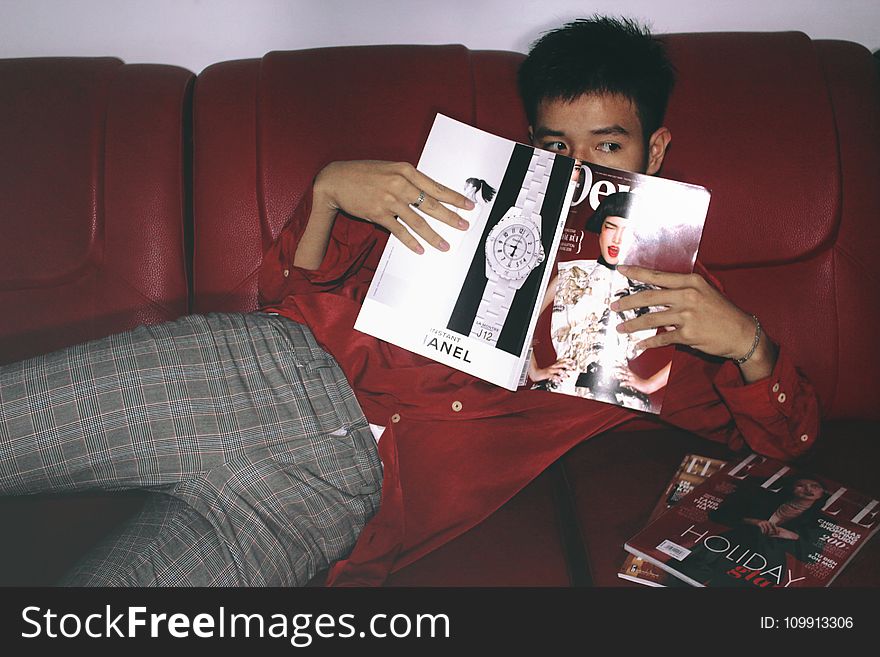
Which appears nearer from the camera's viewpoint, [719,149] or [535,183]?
[535,183]

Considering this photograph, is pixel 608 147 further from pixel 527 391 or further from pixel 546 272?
pixel 527 391

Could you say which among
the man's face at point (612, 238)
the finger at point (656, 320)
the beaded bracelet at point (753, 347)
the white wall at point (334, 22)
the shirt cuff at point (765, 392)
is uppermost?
the white wall at point (334, 22)

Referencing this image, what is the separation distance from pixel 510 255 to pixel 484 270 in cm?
4

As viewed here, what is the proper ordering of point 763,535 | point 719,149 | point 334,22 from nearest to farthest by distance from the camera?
point 763,535 → point 719,149 → point 334,22

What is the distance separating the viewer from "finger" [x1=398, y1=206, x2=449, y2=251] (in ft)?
3.34

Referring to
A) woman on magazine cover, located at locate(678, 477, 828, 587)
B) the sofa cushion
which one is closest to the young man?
woman on magazine cover, located at locate(678, 477, 828, 587)

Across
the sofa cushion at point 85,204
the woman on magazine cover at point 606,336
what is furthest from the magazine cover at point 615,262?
the sofa cushion at point 85,204

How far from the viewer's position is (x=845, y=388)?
121 centimetres

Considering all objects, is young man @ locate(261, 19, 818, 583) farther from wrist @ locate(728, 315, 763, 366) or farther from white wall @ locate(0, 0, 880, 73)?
white wall @ locate(0, 0, 880, 73)

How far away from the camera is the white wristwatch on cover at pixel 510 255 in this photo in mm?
995

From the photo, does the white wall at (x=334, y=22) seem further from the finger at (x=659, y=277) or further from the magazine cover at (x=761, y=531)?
the magazine cover at (x=761, y=531)

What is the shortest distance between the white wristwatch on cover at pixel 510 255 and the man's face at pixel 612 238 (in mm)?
86

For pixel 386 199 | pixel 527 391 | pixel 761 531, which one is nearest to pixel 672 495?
pixel 761 531

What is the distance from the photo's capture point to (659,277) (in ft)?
3.21
